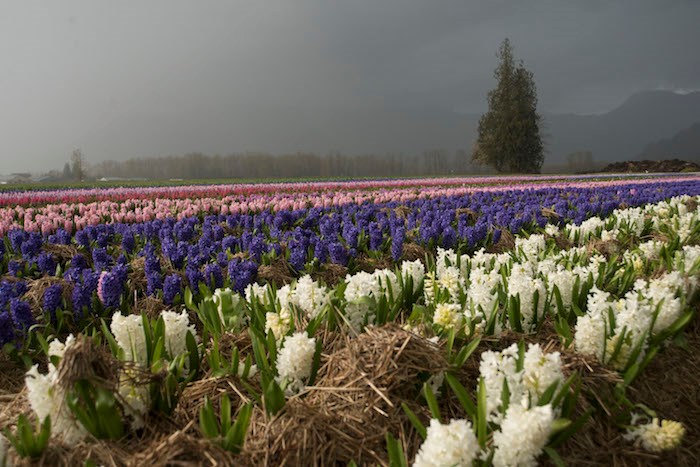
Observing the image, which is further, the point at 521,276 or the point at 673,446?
the point at 521,276

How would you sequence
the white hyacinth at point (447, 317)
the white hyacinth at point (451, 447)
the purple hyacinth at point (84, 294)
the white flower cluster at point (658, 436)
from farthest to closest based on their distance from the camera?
the purple hyacinth at point (84, 294) → the white hyacinth at point (447, 317) → the white flower cluster at point (658, 436) → the white hyacinth at point (451, 447)

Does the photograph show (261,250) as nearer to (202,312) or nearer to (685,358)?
(202,312)

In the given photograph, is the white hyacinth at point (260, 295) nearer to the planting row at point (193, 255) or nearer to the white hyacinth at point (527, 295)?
the planting row at point (193, 255)

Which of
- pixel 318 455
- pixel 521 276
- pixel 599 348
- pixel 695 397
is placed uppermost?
pixel 521 276

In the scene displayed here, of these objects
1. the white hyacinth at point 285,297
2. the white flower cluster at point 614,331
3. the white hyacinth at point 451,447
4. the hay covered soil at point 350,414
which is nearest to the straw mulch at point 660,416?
the hay covered soil at point 350,414

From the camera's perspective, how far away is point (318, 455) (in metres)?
2.08

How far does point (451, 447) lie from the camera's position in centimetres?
179

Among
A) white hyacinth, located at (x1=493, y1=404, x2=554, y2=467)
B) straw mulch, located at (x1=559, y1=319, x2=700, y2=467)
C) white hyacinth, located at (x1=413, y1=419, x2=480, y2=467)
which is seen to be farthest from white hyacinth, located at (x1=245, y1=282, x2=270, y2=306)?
straw mulch, located at (x1=559, y1=319, x2=700, y2=467)

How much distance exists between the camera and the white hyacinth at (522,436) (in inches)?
71.8

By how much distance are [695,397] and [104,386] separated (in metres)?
3.33

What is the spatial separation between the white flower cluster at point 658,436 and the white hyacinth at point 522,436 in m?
0.72

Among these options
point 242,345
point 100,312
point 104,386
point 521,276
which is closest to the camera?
point 104,386

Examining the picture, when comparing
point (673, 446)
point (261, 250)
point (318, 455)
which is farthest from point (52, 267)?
point (673, 446)

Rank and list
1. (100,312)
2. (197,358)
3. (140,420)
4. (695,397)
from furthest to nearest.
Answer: (100,312), (695,397), (197,358), (140,420)
